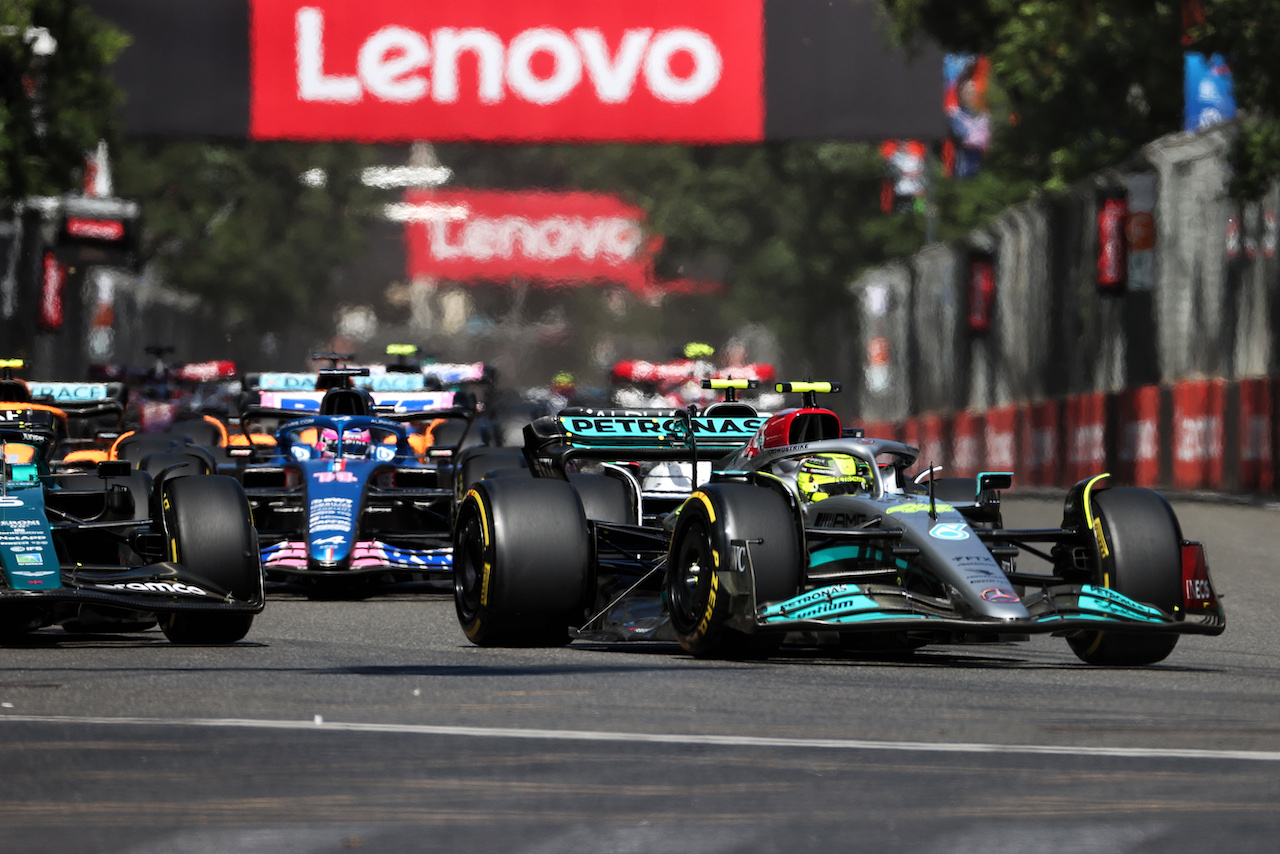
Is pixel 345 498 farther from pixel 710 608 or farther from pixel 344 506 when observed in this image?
pixel 710 608

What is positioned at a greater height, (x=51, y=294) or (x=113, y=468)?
(x=51, y=294)

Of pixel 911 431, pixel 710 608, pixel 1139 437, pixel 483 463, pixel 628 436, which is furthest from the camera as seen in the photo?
pixel 911 431

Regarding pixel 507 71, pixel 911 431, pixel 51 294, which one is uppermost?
pixel 507 71

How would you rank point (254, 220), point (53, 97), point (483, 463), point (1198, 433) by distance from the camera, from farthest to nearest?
point (254, 220)
point (53, 97)
point (1198, 433)
point (483, 463)

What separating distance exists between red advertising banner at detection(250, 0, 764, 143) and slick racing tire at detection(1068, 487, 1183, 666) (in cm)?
2856

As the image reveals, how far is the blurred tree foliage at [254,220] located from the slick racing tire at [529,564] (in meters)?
47.8

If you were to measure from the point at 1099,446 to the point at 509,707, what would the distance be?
19.5m

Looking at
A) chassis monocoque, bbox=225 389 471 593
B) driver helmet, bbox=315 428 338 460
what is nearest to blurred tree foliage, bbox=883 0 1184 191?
chassis monocoque, bbox=225 389 471 593

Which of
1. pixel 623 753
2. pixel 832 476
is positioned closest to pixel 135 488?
pixel 832 476

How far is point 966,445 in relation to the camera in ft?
111

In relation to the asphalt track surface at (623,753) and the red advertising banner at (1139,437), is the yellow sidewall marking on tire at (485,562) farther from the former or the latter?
the red advertising banner at (1139,437)

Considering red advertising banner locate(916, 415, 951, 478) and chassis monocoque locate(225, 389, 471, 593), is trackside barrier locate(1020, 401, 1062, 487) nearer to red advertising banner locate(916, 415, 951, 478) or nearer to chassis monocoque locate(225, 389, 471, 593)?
red advertising banner locate(916, 415, 951, 478)

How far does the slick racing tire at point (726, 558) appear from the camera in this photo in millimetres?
9938

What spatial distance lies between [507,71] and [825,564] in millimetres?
28849
